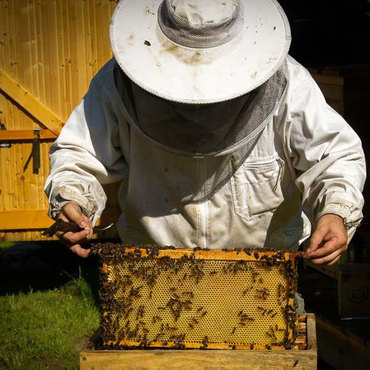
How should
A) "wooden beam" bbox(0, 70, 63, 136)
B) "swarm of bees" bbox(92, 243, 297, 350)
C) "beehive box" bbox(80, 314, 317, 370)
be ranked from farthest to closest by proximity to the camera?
"wooden beam" bbox(0, 70, 63, 136), "swarm of bees" bbox(92, 243, 297, 350), "beehive box" bbox(80, 314, 317, 370)

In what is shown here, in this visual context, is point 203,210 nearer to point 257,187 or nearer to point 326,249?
point 257,187

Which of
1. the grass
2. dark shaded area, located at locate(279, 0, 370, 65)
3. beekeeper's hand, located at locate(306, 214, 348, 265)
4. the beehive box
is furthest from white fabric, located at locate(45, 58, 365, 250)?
dark shaded area, located at locate(279, 0, 370, 65)

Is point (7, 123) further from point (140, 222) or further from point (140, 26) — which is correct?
point (140, 26)

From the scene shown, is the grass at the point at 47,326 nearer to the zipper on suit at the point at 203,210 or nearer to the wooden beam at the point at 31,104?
the wooden beam at the point at 31,104

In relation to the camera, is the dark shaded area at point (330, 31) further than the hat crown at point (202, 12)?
Yes

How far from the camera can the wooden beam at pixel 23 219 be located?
7012mm

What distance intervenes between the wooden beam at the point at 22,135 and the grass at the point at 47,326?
135 cm

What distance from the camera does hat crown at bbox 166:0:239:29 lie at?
3178 mm

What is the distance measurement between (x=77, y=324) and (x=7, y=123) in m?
2.07

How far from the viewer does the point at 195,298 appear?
3.04m

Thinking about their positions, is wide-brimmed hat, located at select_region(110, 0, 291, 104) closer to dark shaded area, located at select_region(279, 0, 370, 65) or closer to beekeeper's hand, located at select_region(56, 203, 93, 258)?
beekeeper's hand, located at select_region(56, 203, 93, 258)

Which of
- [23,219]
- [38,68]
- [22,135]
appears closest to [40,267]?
[23,219]

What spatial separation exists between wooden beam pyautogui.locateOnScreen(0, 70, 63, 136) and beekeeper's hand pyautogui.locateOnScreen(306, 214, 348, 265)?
437 centimetres

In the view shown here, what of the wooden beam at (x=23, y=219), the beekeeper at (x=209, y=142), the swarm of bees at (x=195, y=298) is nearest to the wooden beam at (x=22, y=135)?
the wooden beam at (x=23, y=219)
